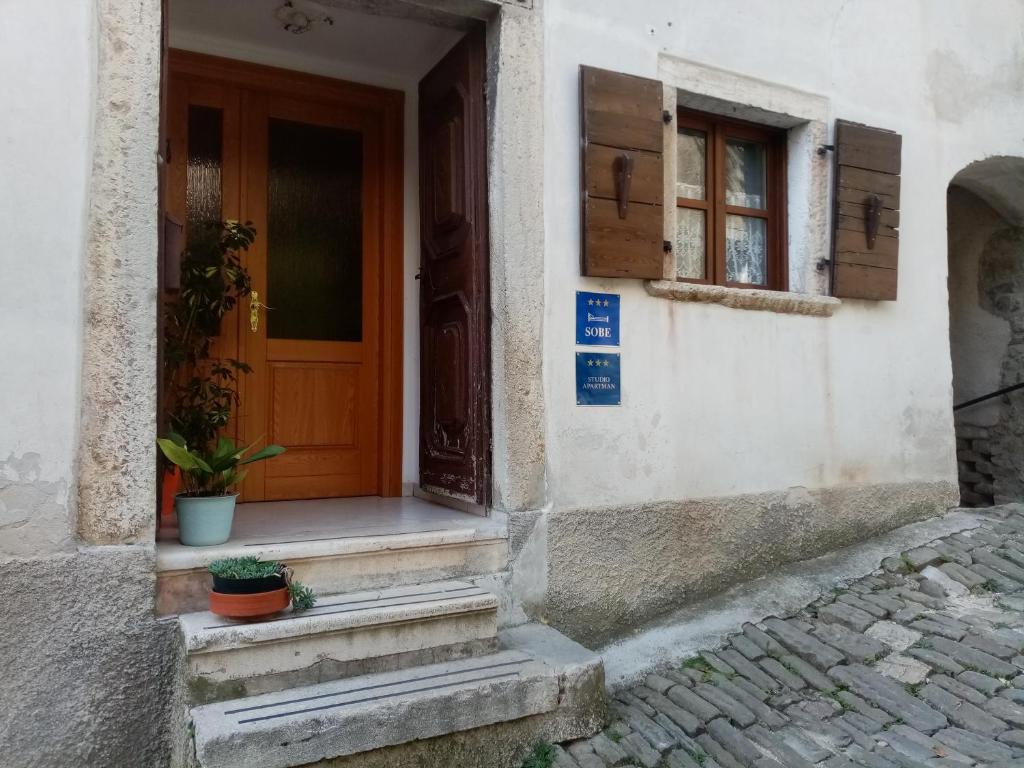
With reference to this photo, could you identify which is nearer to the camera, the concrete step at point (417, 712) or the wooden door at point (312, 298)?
the concrete step at point (417, 712)

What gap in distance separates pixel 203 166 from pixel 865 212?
155 inches

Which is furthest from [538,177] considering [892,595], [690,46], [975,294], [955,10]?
[975,294]

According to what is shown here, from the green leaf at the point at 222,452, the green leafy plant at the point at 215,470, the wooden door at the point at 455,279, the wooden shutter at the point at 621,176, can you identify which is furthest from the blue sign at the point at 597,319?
the green leaf at the point at 222,452

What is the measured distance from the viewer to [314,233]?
15.9 ft

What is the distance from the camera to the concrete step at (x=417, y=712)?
2578 millimetres

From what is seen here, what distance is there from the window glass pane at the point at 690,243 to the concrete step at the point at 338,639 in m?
2.29

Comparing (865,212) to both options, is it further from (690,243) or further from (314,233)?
(314,233)

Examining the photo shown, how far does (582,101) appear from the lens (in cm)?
404

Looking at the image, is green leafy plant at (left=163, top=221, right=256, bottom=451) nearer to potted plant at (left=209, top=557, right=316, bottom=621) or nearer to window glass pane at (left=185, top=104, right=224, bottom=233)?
window glass pane at (left=185, top=104, right=224, bottom=233)

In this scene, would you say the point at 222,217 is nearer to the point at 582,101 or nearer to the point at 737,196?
the point at 582,101

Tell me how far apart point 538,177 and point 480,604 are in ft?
6.67

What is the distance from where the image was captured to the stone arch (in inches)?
256

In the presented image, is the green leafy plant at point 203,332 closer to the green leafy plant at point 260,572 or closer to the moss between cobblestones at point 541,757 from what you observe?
the green leafy plant at point 260,572

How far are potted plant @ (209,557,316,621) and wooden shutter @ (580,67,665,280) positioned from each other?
6.73ft
